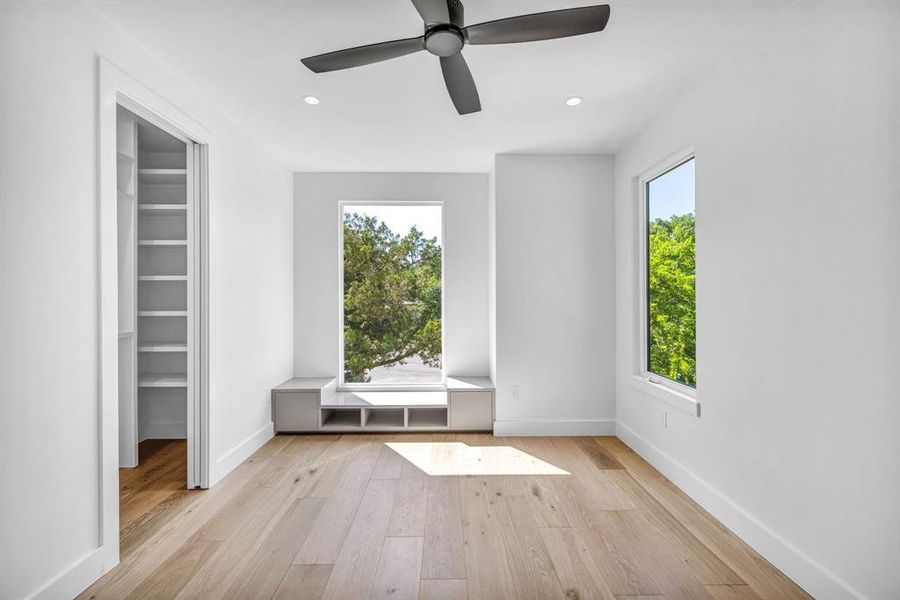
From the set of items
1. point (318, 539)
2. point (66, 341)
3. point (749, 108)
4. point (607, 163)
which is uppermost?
point (607, 163)

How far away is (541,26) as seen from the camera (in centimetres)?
175

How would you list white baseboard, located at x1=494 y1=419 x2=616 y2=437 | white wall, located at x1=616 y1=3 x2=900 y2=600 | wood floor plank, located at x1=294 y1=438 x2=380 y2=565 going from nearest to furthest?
white wall, located at x1=616 y1=3 x2=900 y2=600 → wood floor plank, located at x1=294 y1=438 x2=380 y2=565 → white baseboard, located at x1=494 y1=419 x2=616 y2=437

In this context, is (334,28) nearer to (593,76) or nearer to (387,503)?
(593,76)

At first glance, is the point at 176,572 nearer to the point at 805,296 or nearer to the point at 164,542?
the point at 164,542

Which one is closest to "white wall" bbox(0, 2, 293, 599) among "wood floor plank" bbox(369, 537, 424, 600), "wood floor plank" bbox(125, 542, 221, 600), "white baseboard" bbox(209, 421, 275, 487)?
"wood floor plank" bbox(125, 542, 221, 600)

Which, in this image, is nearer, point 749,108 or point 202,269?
point 749,108

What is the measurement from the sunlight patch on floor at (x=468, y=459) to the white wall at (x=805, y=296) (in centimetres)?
105

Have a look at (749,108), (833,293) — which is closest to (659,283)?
(749,108)

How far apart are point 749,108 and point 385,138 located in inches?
95.5

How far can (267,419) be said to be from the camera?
4.07 meters

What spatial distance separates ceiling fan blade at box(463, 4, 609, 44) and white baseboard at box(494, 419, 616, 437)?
10.2 feet

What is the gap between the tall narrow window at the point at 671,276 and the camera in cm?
306

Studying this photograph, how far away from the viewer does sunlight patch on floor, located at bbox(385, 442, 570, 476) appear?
3.31 m

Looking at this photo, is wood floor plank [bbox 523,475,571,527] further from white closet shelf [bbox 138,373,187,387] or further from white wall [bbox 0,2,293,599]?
white closet shelf [bbox 138,373,187,387]
